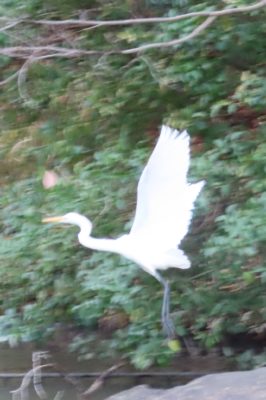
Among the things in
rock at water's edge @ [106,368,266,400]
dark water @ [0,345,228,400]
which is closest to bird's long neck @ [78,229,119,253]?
rock at water's edge @ [106,368,266,400]

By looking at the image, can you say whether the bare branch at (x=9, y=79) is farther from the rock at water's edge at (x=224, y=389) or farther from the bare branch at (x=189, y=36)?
the rock at water's edge at (x=224, y=389)

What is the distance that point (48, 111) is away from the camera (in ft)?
18.4

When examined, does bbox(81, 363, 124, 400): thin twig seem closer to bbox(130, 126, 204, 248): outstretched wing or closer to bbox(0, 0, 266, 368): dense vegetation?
bbox(0, 0, 266, 368): dense vegetation

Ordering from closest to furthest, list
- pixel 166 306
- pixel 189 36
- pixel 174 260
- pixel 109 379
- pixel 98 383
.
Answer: pixel 174 260 → pixel 166 306 → pixel 189 36 → pixel 98 383 → pixel 109 379

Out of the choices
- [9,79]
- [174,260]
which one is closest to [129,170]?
[9,79]

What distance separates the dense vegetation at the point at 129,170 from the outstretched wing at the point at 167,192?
56 cm

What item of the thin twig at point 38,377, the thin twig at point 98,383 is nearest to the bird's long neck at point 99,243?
the thin twig at point 38,377

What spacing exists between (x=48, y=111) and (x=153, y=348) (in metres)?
1.57

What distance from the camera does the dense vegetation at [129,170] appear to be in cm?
463

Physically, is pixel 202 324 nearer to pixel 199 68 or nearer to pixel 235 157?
pixel 235 157

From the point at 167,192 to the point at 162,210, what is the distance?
0.08 meters

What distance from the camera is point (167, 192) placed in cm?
368

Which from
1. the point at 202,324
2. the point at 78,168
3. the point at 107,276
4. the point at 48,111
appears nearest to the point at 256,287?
the point at 202,324

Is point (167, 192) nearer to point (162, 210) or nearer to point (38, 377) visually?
point (162, 210)
